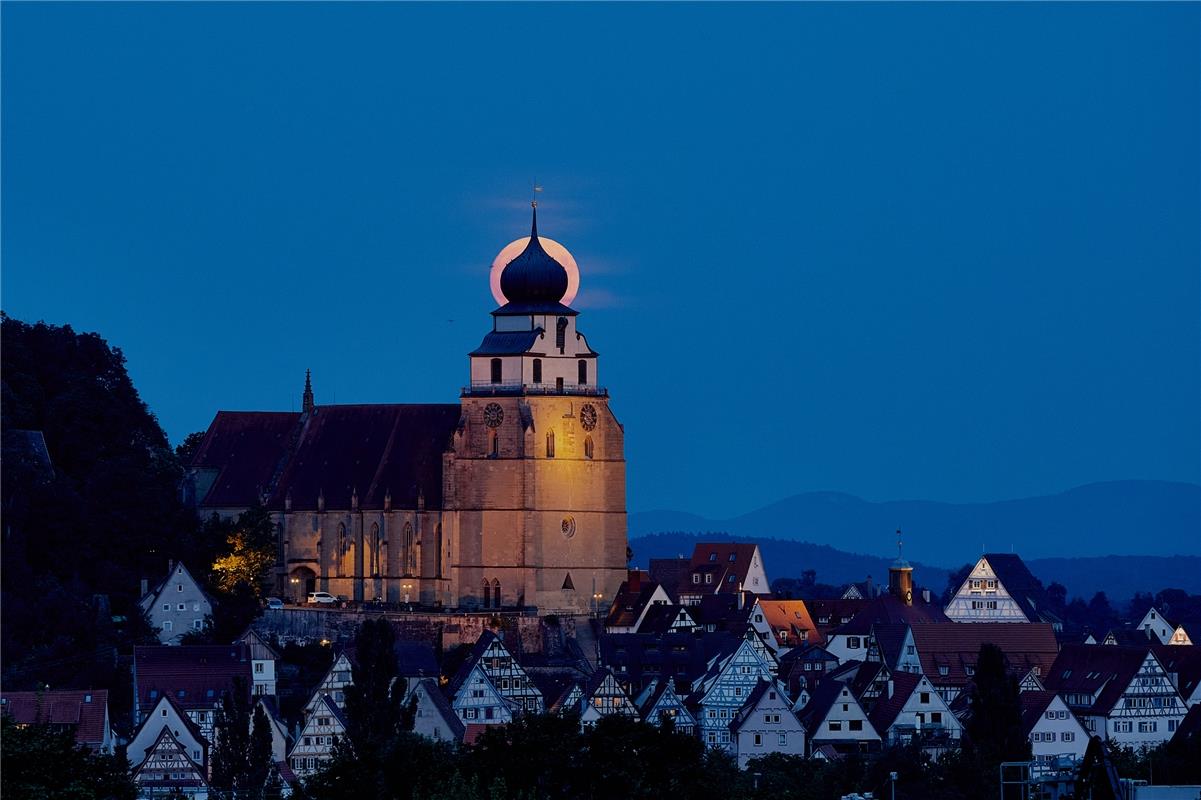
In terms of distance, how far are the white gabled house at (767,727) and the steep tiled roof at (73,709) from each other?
18750mm

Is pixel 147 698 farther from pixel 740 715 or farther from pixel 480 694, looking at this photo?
pixel 740 715

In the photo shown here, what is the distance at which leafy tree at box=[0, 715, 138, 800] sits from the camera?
56500mm

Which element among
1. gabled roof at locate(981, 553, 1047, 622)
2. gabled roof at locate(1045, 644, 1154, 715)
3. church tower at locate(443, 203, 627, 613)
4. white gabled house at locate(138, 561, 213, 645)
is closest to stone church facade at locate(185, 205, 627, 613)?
church tower at locate(443, 203, 627, 613)

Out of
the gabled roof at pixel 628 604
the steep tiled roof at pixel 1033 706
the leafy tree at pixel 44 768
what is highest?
the gabled roof at pixel 628 604

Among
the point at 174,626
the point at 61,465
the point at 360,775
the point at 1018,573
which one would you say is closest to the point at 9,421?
the point at 61,465

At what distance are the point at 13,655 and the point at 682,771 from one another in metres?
42.1

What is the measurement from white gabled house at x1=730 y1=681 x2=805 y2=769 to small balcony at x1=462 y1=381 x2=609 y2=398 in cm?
1755

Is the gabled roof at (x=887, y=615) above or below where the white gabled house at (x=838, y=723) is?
above

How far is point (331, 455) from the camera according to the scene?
123875 millimetres

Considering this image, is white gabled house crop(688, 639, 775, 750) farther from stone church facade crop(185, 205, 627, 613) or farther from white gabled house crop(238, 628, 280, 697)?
white gabled house crop(238, 628, 280, 697)

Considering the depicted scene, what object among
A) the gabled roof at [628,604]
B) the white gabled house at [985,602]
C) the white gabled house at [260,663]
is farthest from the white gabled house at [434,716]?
the white gabled house at [985,602]

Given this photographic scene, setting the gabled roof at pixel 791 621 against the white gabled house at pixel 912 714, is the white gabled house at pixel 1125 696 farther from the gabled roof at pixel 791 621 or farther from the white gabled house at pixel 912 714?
the gabled roof at pixel 791 621

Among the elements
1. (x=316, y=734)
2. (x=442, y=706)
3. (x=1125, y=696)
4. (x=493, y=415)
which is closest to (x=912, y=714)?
(x=1125, y=696)

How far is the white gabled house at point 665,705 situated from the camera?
4124 inches
